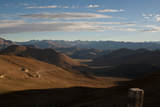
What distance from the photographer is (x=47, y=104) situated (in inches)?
1224

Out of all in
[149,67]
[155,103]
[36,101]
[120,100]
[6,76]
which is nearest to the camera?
[155,103]

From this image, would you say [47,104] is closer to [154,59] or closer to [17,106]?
[17,106]

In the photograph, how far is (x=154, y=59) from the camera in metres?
149

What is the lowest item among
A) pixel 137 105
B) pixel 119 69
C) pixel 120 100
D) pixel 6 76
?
pixel 119 69

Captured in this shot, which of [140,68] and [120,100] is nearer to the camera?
[120,100]

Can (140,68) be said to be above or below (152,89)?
below

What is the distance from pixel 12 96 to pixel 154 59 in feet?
437

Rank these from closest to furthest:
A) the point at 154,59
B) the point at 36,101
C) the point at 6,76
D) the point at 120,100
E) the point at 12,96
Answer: the point at 120,100
the point at 36,101
the point at 12,96
the point at 6,76
the point at 154,59

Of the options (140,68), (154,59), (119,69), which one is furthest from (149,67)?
(154,59)

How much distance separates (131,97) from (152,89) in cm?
2059

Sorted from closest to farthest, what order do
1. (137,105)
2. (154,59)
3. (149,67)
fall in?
(137,105)
(149,67)
(154,59)

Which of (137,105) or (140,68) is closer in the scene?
(137,105)

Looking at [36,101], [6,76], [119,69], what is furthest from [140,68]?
[36,101]

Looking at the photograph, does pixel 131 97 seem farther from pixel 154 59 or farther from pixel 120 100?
pixel 154 59
